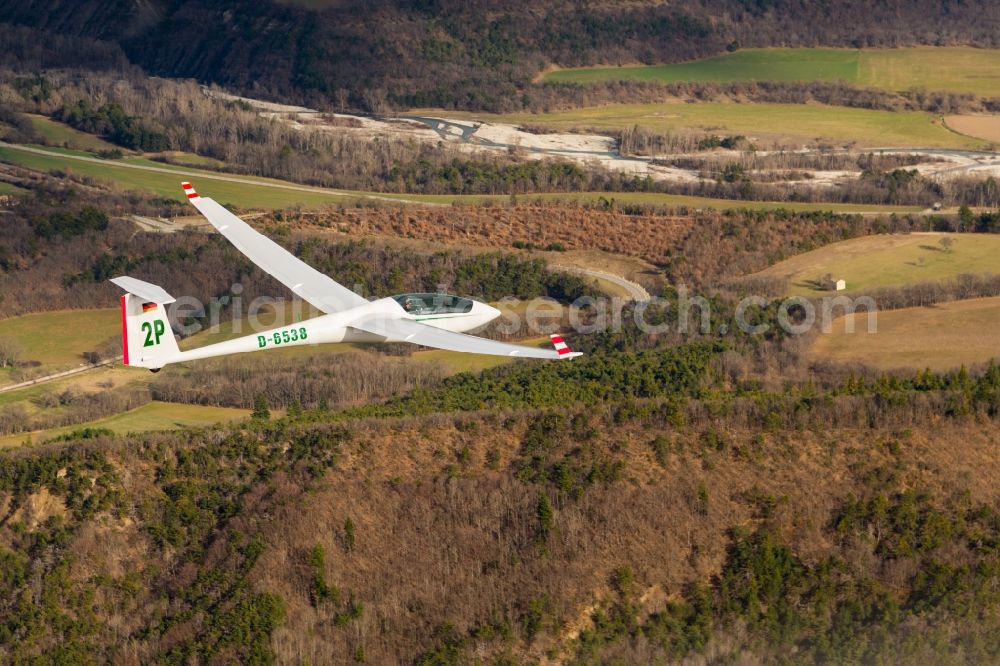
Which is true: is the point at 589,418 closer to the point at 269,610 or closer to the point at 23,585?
the point at 269,610

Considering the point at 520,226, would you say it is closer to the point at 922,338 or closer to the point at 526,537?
the point at 922,338

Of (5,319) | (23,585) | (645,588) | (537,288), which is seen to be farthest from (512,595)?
(5,319)

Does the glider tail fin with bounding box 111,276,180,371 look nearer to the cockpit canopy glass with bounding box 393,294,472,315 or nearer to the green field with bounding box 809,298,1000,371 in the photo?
the cockpit canopy glass with bounding box 393,294,472,315

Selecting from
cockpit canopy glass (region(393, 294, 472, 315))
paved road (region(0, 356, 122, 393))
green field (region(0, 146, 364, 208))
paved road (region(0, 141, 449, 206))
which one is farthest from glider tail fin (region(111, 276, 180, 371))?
paved road (region(0, 141, 449, 206))

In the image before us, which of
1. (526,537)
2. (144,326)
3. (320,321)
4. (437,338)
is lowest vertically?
(526,537)

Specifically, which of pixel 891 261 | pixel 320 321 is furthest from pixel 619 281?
pixel 320 321

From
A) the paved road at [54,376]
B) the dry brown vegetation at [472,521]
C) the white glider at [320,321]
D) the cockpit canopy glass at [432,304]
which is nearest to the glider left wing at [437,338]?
the white glider at [320,321]
